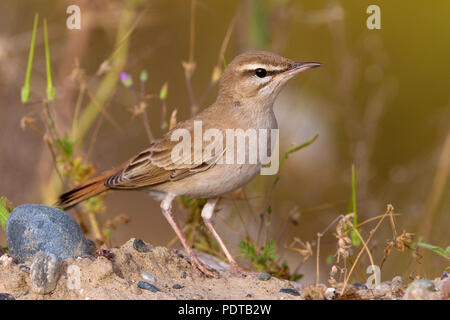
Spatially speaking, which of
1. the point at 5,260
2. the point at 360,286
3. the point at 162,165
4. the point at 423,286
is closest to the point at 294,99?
the point at 162,165

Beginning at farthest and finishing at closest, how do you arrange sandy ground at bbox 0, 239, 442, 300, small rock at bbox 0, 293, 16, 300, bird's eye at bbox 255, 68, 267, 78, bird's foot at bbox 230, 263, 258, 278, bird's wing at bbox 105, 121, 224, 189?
bird's eye at bbox 255, 68, 267, 78 < bird's wing at bbox 105, 121, 224, 189 < bird's foot at bbox 230, 263, 258, 278 < sandy ground at bbox 0, 239, 442, 300 < small rock at bbox 0, 293, 16, 300

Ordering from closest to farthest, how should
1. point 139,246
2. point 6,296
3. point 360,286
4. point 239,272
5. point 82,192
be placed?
point 6,296, point 360,286, point 139,246, point 239,272, point 82,192

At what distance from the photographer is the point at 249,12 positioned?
285 inches

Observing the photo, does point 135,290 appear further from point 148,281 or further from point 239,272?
point 239,272

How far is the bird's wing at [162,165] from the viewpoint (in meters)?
5.84

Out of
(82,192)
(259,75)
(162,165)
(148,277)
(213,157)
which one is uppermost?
(259,75)

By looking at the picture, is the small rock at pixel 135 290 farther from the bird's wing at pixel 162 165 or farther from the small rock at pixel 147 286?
the bird's wing at pixel 162 165

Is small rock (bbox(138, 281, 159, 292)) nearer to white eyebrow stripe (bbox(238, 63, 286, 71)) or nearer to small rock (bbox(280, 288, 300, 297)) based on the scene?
small rock (bbox(280, 288, 300, 297))

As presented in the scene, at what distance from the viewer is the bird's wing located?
5840mm

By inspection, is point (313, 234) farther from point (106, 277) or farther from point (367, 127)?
point (106, 277)

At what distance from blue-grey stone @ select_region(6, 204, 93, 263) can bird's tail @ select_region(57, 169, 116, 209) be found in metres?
1.29

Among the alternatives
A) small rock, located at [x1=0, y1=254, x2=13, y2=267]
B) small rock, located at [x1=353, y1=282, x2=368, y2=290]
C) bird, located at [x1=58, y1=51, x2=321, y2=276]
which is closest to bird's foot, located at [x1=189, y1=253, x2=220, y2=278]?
bird, located at [x1=58, y1=51, x2=321, y2=276]

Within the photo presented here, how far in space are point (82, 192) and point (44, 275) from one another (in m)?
1.96

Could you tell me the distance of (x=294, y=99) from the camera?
27.1 feet
